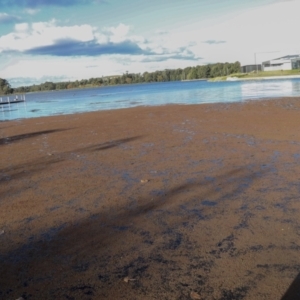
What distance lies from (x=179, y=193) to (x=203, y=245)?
2.23 m

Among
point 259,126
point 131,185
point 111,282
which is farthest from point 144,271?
point 259,126

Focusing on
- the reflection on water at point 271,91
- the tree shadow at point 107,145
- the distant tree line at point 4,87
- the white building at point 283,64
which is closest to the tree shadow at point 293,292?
the tree shadow at point 107,145

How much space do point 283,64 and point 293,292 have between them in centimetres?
12399

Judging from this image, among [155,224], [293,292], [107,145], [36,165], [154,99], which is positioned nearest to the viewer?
[293,292]

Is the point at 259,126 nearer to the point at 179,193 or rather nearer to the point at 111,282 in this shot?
the point at 179,193

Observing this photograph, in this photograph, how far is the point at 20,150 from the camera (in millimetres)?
13344

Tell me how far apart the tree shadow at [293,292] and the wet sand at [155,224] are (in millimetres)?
17

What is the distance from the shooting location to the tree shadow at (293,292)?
3.57 metres

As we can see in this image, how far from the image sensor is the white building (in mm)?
113312

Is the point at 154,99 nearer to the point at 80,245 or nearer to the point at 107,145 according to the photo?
the point at 107,145

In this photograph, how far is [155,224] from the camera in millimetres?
5586

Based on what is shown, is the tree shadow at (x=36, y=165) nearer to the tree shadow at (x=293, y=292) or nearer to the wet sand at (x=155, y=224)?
the wet sand at (x=155, y=224)

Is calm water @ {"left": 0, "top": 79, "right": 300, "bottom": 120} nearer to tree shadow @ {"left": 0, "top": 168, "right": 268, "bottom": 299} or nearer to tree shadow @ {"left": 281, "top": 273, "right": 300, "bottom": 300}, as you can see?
tree shadow @ {"left": 0, "top": 168, "right": 268, "bottom": 299}

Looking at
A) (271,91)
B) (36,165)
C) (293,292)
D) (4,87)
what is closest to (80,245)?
(293,292)
